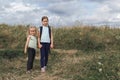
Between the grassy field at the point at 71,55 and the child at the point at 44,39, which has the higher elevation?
the child at the point at 44,39

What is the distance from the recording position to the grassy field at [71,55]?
32.7ft

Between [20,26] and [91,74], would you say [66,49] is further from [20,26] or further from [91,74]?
[91,74]

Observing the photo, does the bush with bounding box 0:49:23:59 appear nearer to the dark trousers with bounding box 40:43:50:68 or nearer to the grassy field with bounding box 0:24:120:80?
the grassy field with bounding box 0:24:120:80

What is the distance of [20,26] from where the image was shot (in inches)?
733

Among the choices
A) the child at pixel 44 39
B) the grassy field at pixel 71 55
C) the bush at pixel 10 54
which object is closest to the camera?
the grassy field at pixel 71 55

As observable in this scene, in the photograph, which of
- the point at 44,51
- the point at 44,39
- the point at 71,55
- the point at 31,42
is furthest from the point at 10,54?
the point at 44,39

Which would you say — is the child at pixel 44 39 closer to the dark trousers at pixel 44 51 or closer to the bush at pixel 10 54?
the dark trousers at pixel 44 51

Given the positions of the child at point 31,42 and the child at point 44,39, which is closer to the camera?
the child at point 44,39

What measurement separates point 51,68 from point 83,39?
200 inches

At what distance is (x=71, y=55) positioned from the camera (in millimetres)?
13820

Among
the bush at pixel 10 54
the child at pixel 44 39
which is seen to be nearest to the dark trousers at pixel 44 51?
the child at pixel 44 39

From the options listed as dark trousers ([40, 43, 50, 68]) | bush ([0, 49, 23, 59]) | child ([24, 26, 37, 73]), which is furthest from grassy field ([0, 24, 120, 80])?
child ([24, 26, 37, 73])

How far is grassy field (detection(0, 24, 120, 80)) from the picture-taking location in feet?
32.7

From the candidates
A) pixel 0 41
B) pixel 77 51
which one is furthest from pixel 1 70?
pixel 0 41
